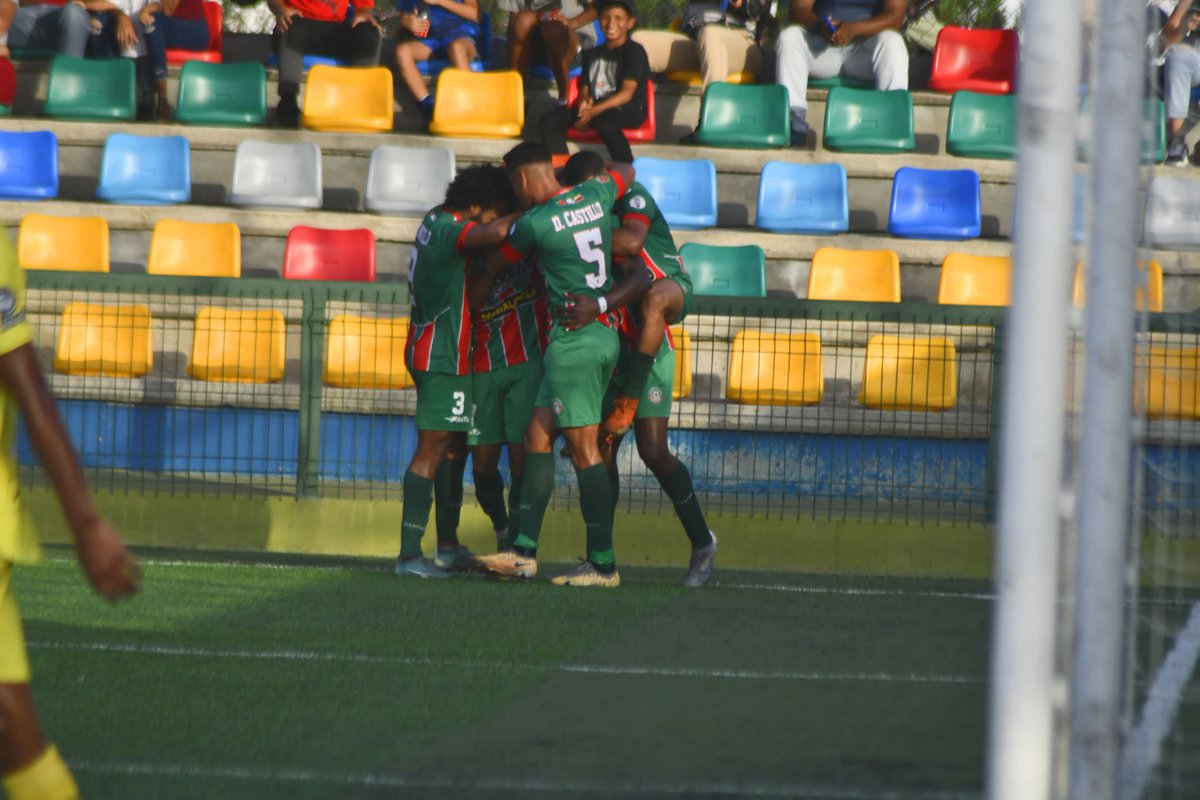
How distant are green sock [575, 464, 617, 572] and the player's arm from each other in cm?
465

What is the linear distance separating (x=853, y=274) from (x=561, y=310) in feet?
15.0

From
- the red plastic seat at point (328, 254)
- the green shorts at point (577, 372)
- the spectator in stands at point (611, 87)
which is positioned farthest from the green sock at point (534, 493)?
the spectator in stands at point (611, 87)

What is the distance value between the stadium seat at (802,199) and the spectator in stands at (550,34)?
200 cm

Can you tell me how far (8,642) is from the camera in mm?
2812

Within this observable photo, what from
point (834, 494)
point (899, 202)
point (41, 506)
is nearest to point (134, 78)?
point (41, 506)

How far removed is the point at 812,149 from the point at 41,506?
7.01 meters

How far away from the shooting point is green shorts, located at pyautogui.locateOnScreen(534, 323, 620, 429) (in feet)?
23.6

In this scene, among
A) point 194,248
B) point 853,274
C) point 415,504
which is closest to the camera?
point 415,504

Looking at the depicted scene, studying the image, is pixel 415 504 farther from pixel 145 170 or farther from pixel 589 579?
pixel 145 170

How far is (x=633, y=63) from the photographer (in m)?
12.5

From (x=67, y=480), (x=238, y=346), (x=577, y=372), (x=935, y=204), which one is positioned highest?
(x=935, y=204)

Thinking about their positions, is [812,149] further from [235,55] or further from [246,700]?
[246,700]

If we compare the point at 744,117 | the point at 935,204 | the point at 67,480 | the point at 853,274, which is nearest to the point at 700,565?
the point at 853,274

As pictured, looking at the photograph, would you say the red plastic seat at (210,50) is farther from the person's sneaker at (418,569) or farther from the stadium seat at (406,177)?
the person's sneaker at (418,569)
